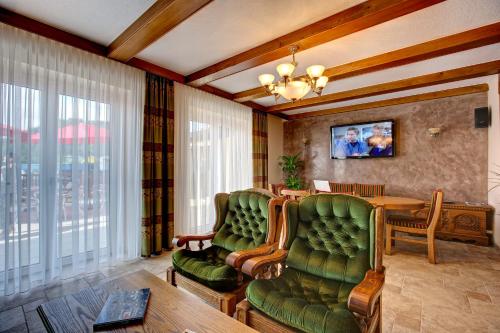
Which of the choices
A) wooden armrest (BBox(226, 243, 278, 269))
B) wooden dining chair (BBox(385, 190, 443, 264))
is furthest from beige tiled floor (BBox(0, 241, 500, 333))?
wooden armrest (BBox(226, 243, 278, 269))

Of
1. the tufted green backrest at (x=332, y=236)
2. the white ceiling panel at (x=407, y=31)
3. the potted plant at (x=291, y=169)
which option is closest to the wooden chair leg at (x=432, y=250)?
the tufted green backrest at (x=332, y=236)

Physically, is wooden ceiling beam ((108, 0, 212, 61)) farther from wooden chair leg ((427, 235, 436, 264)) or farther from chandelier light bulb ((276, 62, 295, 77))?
wooden chair leg ((427, 235, 436, 264))

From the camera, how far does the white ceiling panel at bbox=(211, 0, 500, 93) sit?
205 centimetres

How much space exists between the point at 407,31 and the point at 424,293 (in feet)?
8.61

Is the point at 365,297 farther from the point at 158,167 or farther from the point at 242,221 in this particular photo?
the point at 158,167

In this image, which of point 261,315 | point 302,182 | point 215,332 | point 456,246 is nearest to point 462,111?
point 456,246

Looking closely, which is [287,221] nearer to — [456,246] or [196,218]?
[196,218]

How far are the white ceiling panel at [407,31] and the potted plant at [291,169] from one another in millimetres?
2886

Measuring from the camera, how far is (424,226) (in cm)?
315

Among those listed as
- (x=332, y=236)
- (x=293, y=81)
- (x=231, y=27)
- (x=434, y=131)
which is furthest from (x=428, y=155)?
(x=231, y=27)

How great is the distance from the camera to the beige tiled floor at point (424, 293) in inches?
73.2

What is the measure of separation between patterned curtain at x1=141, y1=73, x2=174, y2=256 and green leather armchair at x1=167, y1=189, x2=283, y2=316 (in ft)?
3.99

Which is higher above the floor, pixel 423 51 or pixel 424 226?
pixel 423 51

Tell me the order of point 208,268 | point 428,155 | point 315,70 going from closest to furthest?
point 208,268, point 315,70, point 428,155
